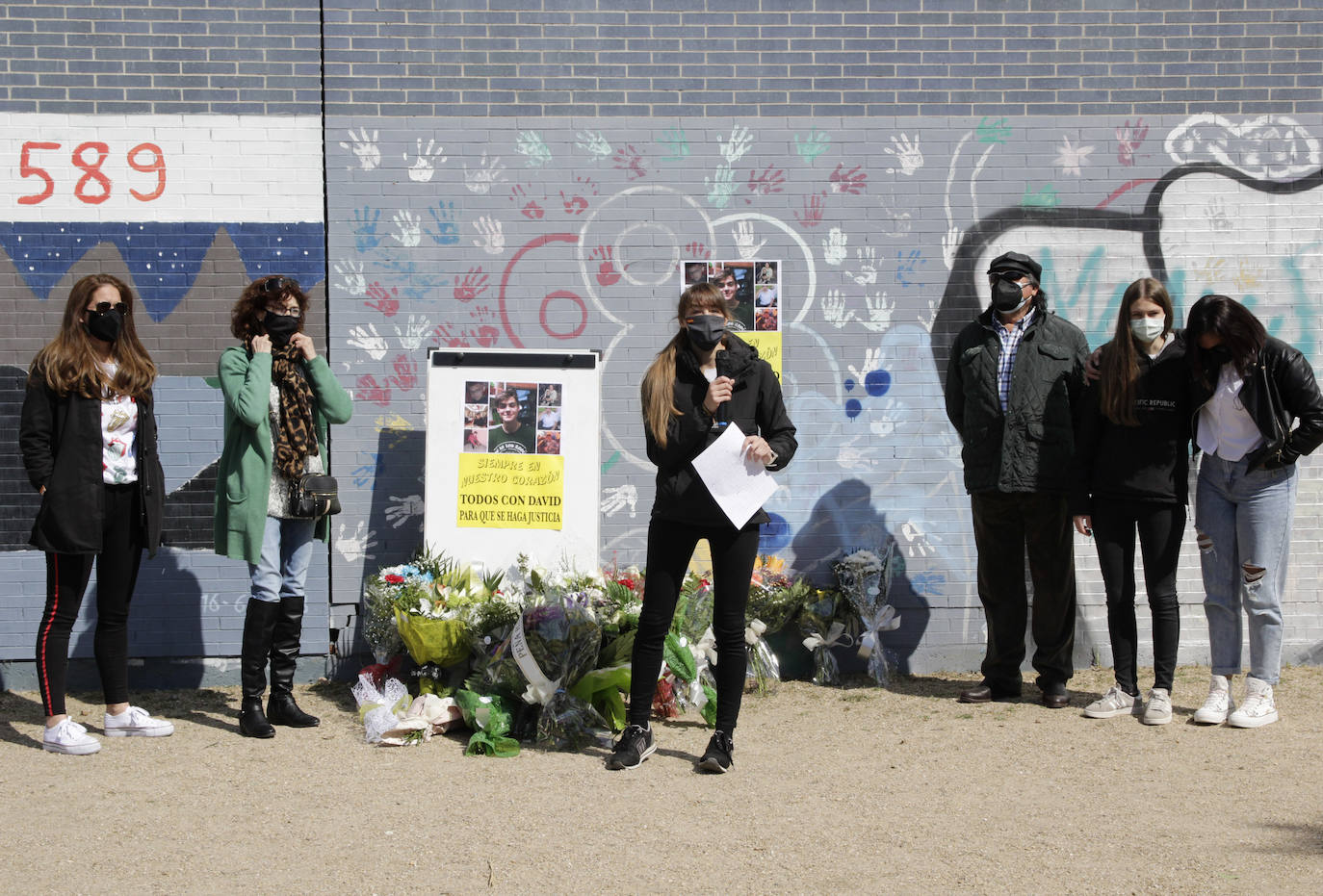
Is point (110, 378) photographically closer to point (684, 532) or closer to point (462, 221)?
point (462, 221)

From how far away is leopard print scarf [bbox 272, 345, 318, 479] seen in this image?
5.12m

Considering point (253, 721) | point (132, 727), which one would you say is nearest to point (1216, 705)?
point (253, 721)

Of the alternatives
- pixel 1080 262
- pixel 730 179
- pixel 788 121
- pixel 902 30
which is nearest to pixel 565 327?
pixel 730 179

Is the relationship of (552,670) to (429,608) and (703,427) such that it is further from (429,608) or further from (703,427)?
(703,427)

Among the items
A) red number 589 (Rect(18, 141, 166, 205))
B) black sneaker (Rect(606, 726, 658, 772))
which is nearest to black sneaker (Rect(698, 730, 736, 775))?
black sneaker (Rect(606, 726, 658, 772))

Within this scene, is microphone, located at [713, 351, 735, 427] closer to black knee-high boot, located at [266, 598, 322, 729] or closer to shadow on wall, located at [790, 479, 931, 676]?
shadow on wall, located at [790, 479, 931, 676]

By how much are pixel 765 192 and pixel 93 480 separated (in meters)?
3.68

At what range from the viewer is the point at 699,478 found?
14.7 feet

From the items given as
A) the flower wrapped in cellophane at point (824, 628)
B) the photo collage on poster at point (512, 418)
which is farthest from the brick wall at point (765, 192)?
the photo collage on poster at point (512, 418)

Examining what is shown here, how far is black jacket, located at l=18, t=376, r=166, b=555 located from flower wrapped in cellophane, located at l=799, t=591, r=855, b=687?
3.46 meters

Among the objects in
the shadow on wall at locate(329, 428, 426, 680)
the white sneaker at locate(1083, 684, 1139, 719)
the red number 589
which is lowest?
the white sneaker at locate(1083, 684, 1139, 719)

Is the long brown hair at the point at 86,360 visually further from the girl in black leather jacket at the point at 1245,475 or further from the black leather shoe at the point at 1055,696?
the girl in black leather jacket at the point at 1245,475

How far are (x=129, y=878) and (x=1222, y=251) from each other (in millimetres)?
6143

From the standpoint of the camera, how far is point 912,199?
6406 mm
